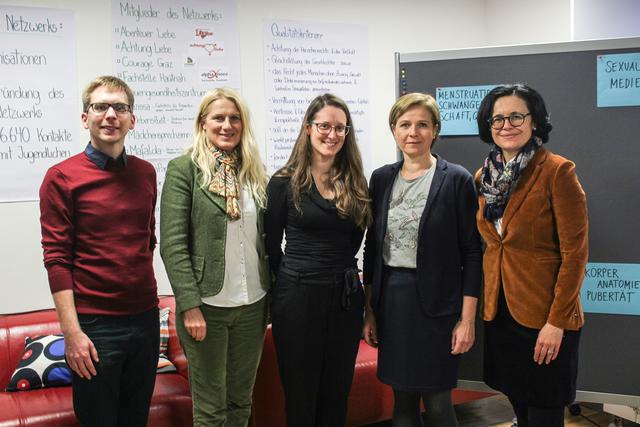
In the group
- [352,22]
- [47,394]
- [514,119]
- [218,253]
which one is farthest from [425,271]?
[352,22]

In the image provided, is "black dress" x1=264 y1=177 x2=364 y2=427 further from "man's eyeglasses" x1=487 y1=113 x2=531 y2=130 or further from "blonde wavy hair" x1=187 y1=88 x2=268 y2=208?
→ "man's eyeglasses" x1=487 y1=113 x2=531 y2=130

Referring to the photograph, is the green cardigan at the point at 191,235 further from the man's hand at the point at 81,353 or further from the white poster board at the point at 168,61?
the white poster board at the point at 168,61

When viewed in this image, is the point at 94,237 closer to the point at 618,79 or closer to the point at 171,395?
the point at 171,395

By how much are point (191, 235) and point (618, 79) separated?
1.65 metres

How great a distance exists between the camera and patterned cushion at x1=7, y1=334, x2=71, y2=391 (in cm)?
240

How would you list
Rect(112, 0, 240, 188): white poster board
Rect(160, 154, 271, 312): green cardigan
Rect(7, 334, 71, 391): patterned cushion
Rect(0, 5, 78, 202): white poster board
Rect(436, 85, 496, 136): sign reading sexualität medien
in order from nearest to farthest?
1. Rect(160, 154, 271, 312): green cardigan
2. Rect(436, 85, 496, 136): sign reading sexualität medien
3. Rect(7, 334, 71, 391): patterned cushion
4. Rect(0, 5, 78, 202): white poster board
5. Rect(112, 0, 240, 188): white poster board

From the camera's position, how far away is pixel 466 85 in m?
2.29

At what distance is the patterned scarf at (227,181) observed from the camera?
6.14ft

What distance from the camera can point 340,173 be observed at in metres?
1.98

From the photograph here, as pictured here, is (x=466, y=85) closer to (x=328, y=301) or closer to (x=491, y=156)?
(x=491, y=156)

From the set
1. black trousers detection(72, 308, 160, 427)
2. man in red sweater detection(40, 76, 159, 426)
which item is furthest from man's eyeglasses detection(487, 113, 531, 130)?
black trousers detection(72, 308, 160, 427)

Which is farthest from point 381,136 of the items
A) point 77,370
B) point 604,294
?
point 77,370

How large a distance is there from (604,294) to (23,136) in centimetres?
263

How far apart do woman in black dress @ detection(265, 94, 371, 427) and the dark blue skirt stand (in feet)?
0.46
